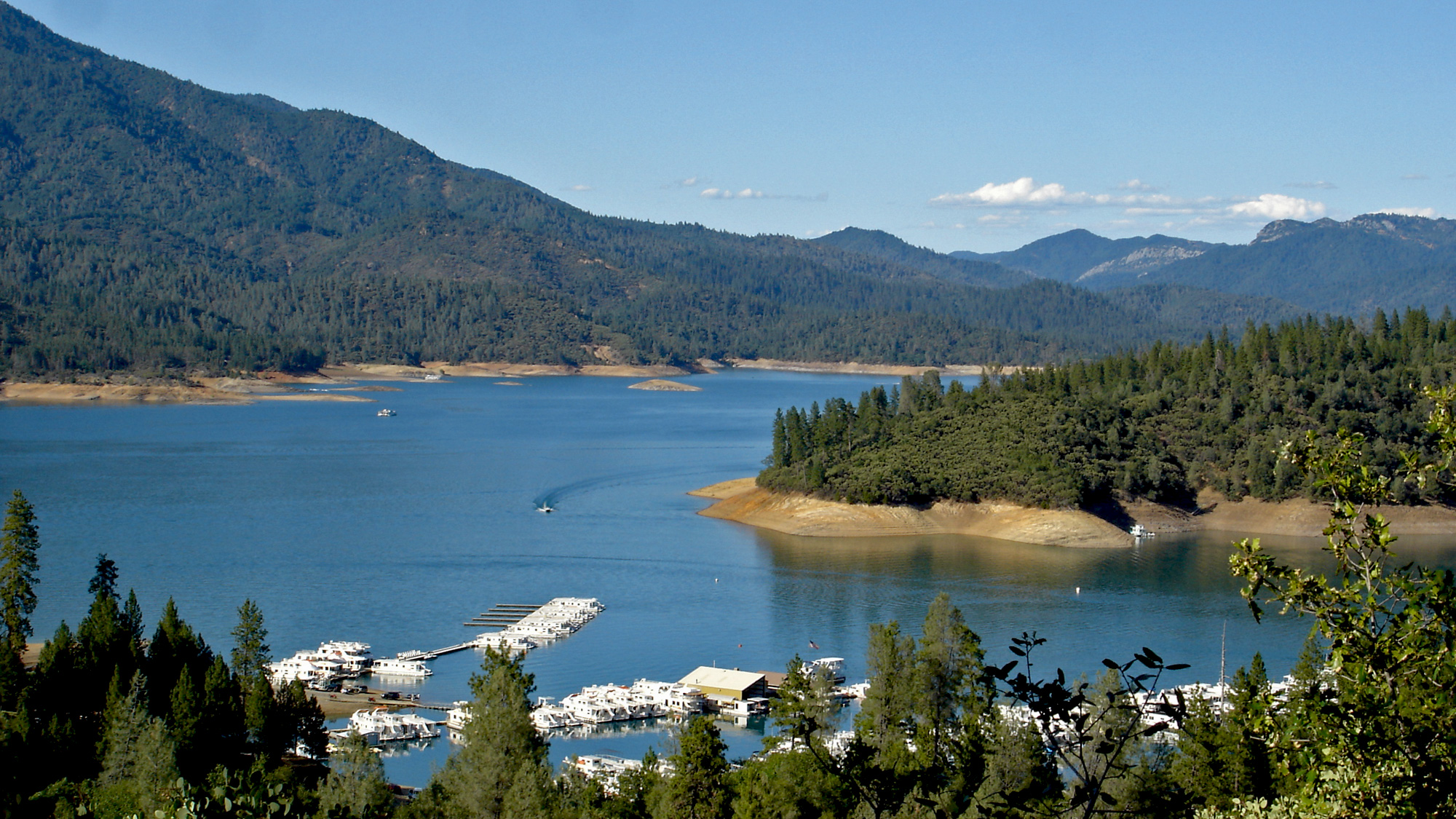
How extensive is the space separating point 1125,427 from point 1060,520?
A: 10.9 metres

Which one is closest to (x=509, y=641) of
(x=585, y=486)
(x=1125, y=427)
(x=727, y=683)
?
(x=727, y=683)

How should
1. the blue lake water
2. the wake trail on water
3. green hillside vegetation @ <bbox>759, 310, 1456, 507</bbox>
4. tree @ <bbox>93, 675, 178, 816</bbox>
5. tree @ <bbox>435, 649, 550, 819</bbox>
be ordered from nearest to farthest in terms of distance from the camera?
tree @ <bbox>435, 649, 550, 819</bbox> < tree @ <bbox>93, 675, 178, 816</bbox> < the blue lake water < green hillside vegetation @ <bbox>759, 310, 1456, 507</bbox> < the wake trail on water

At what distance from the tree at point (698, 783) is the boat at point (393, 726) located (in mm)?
15001

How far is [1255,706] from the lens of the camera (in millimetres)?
6535

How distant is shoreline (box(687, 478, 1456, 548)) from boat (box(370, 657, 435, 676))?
2822 cm

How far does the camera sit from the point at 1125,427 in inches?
2761

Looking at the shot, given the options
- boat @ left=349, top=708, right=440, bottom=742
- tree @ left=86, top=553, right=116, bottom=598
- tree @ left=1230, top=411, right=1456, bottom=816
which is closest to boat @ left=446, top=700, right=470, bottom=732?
boat @ left=349, top=708, right=440, bottom=742

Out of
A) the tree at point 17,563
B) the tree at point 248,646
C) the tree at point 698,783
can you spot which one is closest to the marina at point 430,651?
the tree at point 248,646

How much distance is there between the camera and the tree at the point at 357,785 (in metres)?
20.0

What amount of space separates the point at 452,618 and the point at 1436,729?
139ft

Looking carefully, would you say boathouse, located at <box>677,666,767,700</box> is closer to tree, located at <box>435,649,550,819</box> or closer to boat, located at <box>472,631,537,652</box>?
boat, located at <box>472,631,537,652</box>

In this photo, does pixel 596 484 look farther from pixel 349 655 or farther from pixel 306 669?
pixel 306 669

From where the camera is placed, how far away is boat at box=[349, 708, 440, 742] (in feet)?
107

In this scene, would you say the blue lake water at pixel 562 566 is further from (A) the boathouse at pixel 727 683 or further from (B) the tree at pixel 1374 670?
(B) the tree at pixel 1374 670
